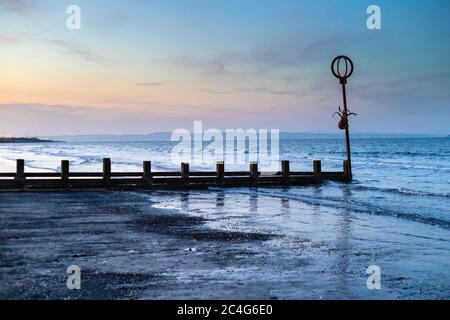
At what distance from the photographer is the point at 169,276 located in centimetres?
797

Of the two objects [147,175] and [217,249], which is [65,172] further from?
[217,249]

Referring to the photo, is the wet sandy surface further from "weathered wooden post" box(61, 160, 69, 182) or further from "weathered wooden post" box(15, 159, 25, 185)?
"weathered wooden post" box(61, 160, 69, 182)

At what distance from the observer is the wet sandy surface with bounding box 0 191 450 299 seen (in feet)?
24.1

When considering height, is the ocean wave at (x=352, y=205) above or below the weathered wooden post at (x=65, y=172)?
below

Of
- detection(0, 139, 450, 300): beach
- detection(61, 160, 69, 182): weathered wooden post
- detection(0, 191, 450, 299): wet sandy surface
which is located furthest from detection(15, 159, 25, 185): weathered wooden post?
detection(0, 191, 450, 299): wet sandy surface

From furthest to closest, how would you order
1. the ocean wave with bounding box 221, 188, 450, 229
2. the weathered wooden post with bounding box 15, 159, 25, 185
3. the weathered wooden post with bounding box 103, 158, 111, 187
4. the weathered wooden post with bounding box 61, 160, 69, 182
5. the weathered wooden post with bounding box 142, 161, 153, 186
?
the weathered wooden post with bounding box 142, 161, 153, 186, the weathered wooden post with bounding box 103, 158, 111, 187, the weathered wooden post with bounding box 61, 160, 69, 182, the weathered wooden post with bounding box 15, 159, 25, 185, the ocean wave with bounding box 221, 188, 450, 229

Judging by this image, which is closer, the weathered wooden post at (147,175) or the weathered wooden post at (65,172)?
the weathered wooden post at (65,172)

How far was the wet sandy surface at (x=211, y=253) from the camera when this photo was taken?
7.34 metres

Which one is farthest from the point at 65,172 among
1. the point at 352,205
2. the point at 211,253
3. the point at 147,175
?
the point at 211,253

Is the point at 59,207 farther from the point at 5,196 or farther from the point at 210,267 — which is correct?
the point at 210,267

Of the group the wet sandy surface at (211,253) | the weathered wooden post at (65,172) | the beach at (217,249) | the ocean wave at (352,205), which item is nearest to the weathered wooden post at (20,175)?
the weathered wooden post at (65,172)

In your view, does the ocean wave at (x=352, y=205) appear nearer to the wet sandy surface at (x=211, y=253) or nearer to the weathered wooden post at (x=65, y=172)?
the wet sandy surface at (x=211, y=253)

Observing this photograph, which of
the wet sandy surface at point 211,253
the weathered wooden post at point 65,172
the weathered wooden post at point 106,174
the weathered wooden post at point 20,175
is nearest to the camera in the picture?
the wet sandy surface at point 211,253

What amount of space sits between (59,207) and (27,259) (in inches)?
307
